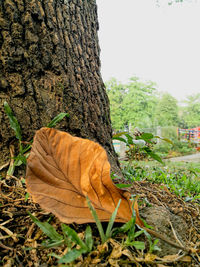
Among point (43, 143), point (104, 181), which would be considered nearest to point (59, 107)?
point (43, 143)

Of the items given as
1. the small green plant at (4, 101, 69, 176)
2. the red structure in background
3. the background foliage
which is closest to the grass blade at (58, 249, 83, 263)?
the small green plant at (4, 101, 69, 176)

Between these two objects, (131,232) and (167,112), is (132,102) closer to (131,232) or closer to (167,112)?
(167,112)

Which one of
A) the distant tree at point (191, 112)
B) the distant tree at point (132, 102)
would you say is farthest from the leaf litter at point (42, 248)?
the distant tree at point (191, 112)

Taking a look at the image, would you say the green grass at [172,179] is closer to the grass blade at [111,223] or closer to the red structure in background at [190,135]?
the grass blade at [111,223]

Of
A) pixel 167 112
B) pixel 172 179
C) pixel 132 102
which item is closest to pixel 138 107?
pixel 132 102

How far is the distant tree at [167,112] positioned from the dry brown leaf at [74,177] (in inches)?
1093

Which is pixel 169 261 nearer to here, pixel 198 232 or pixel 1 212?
pixel 198 232

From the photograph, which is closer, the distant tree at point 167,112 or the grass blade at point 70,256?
the grass blade at point 70,256

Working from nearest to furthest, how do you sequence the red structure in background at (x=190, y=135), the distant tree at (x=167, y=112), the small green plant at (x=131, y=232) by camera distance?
the small green plant at (x=131, y=232)
the red structure in background at (x=190, y=135)
the distant tree at (x=167, y=112)

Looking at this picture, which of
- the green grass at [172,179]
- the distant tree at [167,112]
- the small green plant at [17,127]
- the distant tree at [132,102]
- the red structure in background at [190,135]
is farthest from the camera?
the distant tree at [167,112]

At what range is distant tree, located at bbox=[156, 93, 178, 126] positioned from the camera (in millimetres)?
28047

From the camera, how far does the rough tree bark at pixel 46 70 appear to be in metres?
1.04

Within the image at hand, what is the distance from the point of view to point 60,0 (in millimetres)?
1242

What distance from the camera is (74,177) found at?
695mm
